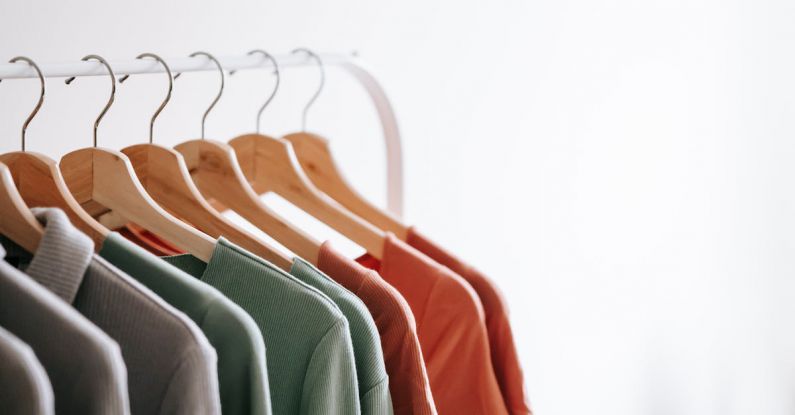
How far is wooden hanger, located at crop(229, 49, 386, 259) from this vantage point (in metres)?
1.04

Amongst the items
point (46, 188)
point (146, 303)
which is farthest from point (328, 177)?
point (146, 303)

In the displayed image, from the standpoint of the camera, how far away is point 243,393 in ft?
2.17

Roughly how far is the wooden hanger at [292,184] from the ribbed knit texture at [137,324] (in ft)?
1.36

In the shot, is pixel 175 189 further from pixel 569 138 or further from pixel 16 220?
pixel 569 138

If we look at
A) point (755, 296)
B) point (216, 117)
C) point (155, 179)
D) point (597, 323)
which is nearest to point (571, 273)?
point (597, 323)

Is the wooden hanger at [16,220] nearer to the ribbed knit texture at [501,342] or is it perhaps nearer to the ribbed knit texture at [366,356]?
the ribbed knit texture at [366,356]

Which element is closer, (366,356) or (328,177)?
(366,356)

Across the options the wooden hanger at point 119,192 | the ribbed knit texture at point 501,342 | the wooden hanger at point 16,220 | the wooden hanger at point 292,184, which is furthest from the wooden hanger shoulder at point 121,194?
the ribbed knit texture at point 501,342

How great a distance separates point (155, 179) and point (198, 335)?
32cm

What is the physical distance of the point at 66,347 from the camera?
0.56m

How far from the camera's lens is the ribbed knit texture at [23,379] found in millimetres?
500

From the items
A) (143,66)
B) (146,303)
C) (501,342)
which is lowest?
(501,342)

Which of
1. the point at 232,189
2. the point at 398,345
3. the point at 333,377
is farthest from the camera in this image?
the point at 232,189

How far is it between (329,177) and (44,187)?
0.43 m
